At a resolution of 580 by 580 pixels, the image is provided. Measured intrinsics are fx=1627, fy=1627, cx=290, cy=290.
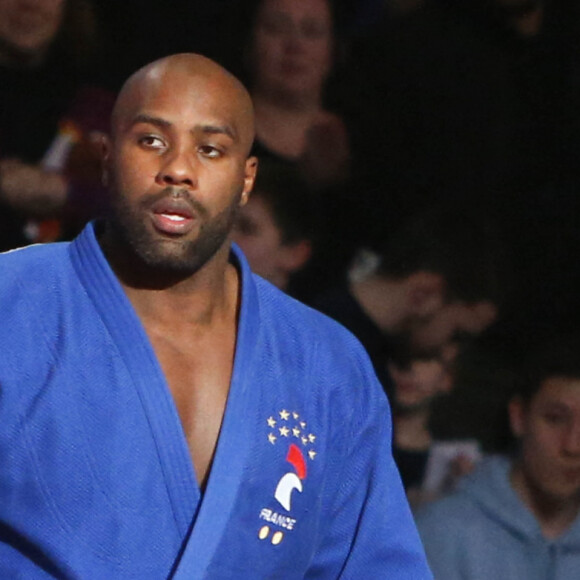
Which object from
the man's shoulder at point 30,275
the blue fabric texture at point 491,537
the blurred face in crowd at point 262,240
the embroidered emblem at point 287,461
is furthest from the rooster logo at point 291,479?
the blurred face in crowd at point 262,240

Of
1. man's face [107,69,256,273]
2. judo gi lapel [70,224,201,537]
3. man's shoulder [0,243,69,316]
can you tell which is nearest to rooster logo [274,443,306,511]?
judo gi lapel [70,224,201,537]

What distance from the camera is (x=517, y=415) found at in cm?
344

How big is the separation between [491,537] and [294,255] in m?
0.72

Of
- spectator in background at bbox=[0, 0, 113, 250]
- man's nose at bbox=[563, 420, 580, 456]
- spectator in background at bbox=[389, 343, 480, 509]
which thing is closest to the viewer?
spectator in background at bbox=[0, 0, 113, 250]

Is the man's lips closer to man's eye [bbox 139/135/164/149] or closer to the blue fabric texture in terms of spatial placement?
man's eye [bbox 139/135/164/149]

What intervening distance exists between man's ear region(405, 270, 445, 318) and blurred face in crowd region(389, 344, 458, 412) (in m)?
0.10

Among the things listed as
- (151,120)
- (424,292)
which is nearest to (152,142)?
(151,120)

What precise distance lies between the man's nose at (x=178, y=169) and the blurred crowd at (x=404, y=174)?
102cm

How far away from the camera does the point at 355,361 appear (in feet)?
8.18

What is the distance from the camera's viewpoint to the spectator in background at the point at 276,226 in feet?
11.1

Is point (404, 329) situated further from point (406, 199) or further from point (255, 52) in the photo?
point (255, 52)

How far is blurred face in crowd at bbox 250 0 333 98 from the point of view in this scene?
3441mm

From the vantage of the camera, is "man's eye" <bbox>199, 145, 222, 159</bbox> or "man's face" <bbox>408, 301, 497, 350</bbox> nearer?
"man's eye" <bbox>199, 145, 222, 159</bbox>

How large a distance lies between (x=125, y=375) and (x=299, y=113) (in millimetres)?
1373
